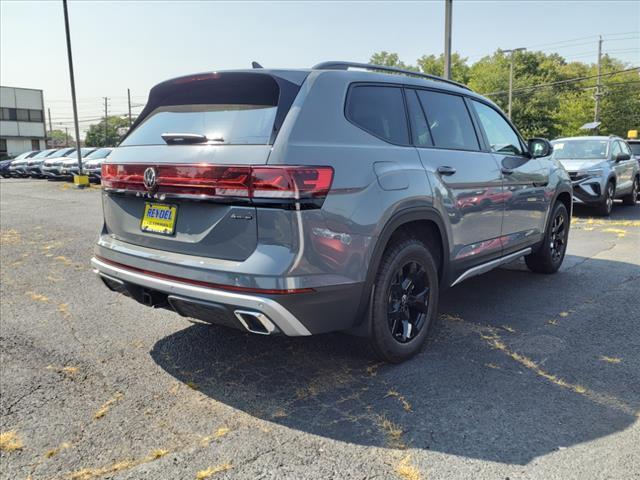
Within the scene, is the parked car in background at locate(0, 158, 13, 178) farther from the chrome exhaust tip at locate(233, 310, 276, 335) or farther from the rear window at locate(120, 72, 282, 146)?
the chrome exhaust tip at locate(233, 310, 276, 335)

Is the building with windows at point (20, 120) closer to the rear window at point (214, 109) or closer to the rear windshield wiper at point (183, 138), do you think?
the rear window at point (214, 109)

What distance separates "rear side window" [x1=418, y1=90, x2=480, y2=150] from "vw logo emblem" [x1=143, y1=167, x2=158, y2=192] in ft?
6.46


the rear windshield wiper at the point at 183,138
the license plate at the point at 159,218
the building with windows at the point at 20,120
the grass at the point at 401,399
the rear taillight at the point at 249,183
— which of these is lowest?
the grass at the point at 401,399

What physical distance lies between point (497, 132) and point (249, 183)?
302 centimetres

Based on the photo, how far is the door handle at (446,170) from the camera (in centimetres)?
375

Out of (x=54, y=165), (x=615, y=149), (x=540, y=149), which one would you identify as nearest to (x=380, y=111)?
(x=540, y=149)

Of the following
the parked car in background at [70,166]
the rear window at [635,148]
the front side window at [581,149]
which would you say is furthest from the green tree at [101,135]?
the front side window at [581,149]

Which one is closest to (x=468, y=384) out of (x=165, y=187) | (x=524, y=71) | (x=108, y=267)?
(x=165, y=187)

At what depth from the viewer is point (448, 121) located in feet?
13.7

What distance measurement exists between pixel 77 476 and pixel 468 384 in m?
2.16

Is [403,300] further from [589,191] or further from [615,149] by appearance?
[615,149]

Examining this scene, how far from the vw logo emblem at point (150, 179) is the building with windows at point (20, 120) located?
2339 inches

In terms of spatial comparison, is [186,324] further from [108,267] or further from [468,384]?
[468,384]

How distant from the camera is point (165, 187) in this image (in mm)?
3066
